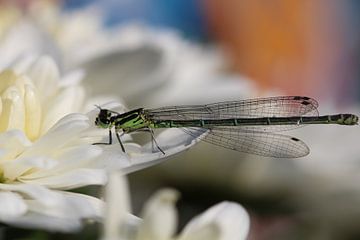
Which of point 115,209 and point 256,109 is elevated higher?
point 256,109

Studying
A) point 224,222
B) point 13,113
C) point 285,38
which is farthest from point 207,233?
point 285,38

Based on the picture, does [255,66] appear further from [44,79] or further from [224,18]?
[44,79]

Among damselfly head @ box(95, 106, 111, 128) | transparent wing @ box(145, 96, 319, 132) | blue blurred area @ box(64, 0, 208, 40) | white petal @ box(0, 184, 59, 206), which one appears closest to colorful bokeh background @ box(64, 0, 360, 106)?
blue blurred area @ box(64, 0, 208, 40)

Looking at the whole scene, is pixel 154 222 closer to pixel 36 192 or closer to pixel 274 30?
pixel 36 192

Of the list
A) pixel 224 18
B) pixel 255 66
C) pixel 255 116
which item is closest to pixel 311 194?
pixel 255 116

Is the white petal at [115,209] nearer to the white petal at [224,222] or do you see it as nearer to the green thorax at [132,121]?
the white petal at [224,222]

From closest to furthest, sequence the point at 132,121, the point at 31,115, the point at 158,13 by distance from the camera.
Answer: the point at 31,115 < the point at 132,121 < the point at 158,13

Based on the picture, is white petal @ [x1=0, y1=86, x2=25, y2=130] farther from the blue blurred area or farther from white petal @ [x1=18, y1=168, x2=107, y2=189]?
the blue blurred area
